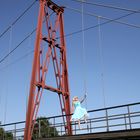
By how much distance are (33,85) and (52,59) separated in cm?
283

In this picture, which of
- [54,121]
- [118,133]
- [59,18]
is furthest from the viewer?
[59,18]

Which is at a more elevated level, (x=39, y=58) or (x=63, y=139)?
(x=39, y=58)

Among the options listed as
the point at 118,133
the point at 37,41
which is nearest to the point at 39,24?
the point at 37,41

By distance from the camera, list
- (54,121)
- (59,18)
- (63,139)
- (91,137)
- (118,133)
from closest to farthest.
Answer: (118,133), (91,137), (63,139), (54,121), (59,18)

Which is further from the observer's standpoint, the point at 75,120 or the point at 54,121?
the point at 54,121

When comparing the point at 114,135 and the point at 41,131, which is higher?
the point at 41,131

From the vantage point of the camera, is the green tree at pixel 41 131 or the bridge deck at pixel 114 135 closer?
the bridge deck at pixel 114 135

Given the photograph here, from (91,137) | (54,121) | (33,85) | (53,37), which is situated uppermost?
(53,37)

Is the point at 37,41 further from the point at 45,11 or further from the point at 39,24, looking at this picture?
the point at 45,11

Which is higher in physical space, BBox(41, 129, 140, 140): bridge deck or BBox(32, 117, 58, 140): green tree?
BBox(32, 117, 58, 140): green tree

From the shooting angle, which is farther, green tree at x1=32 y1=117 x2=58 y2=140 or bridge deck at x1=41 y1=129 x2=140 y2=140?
green tree at x1=32 y1=117 x2=58 y2=140

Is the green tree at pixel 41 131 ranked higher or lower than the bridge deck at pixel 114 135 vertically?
higher

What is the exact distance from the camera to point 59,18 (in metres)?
25.7

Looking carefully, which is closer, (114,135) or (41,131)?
(114,135)
